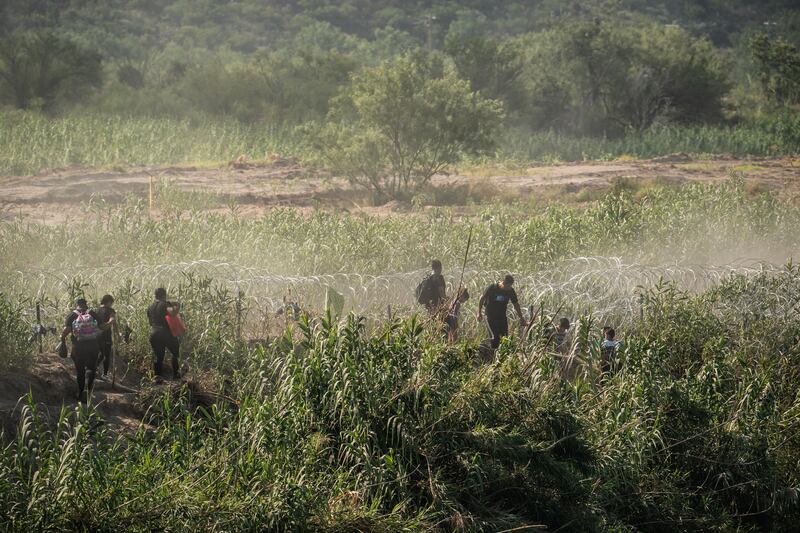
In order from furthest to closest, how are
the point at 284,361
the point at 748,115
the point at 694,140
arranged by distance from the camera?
1. the point at 748,115
2. the point at 694,140
3. the point at 284,361

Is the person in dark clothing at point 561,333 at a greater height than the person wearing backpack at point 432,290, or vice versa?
the person wearing backpack at point 432,290

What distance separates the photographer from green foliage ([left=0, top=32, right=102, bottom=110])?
1690 inches

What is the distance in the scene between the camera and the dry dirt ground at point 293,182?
Result: 2705 centimetres

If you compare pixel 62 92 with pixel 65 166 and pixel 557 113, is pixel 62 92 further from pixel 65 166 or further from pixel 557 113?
pixel 557 113

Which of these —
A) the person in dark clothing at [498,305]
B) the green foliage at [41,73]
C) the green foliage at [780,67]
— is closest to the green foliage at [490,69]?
the green foliage at [780,67]

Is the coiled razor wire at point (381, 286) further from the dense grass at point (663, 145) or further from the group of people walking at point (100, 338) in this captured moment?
the dense grass at point (663, 145)

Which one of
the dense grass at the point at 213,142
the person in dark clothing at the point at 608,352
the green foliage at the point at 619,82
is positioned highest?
the green foliage at the point at 619,82

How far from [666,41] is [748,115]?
5.10m

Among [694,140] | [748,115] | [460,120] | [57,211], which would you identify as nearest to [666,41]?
[748,115]

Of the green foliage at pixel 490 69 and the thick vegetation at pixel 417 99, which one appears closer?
the thick vegetation at pixel 417 99

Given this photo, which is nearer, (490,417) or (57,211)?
(490,417)

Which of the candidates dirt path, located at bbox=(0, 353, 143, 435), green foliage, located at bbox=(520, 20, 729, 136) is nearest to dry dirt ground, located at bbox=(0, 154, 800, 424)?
dirt path, located at bbox=(0, 353, 143, 435)

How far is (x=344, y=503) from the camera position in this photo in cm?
952

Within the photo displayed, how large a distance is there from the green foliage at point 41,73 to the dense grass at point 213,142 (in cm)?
489
